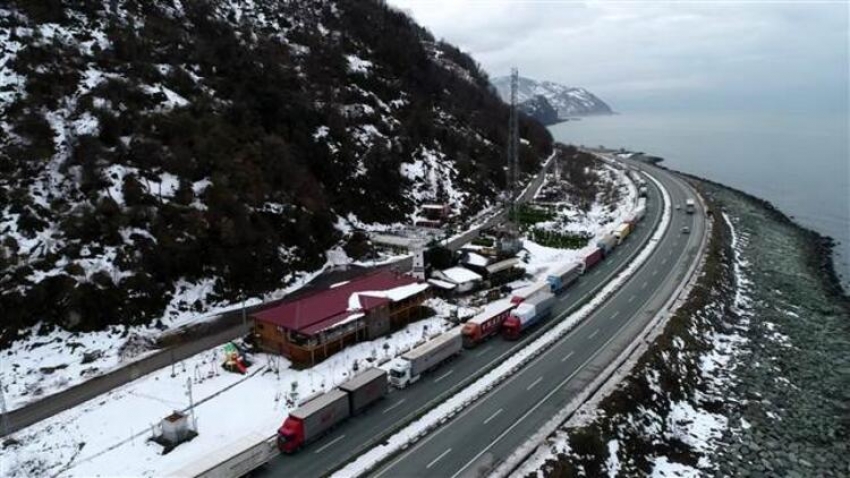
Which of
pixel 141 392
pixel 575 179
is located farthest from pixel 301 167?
pixel 575 179

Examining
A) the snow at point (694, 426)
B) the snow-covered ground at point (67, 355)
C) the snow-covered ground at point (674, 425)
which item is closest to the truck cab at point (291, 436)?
the snow-covered ground at point (674, 425)

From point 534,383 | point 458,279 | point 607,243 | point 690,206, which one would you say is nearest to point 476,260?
point 458,279

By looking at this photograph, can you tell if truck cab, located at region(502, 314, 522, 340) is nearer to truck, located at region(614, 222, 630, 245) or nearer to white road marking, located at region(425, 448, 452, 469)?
white road marking, located at region(425, 448, 452, 469)

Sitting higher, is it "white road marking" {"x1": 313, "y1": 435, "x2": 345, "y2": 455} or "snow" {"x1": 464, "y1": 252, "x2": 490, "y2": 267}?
"snow" {"x1": 464, "y1": 252, "x2": 490, "y2": 267}

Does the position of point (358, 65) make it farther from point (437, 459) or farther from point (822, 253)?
point (437, 459)

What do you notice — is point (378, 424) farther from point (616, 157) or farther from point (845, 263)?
point (616, 157)

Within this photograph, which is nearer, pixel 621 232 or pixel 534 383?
pixel 534 383

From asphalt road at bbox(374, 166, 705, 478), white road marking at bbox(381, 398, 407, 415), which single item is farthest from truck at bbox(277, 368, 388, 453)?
asphalt road at bbox(374, 166, 705, 478)
